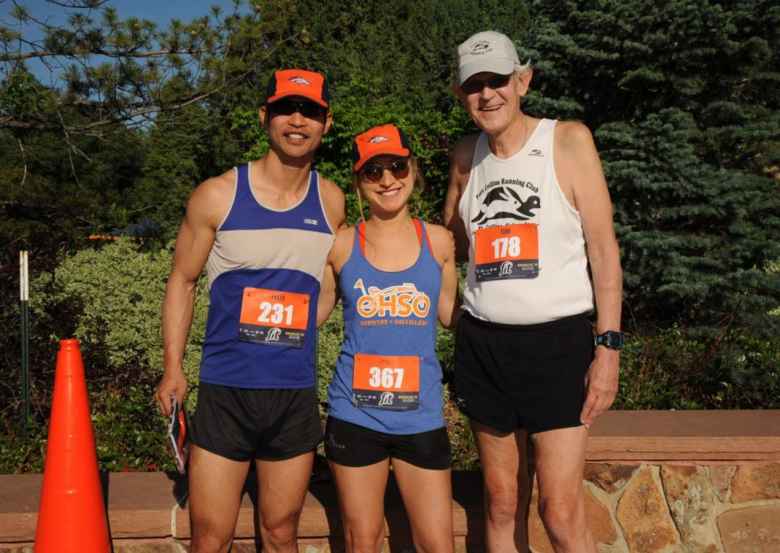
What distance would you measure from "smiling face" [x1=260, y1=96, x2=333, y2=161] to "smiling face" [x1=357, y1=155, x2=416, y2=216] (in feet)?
0.73

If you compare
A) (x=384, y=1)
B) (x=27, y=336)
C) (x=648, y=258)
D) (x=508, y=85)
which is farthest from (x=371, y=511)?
(x=384, y=1)

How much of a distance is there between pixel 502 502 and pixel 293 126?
4.90ft

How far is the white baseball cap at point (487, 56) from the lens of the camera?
2459 mm

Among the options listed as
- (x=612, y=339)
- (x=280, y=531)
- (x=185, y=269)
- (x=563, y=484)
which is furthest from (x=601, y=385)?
(x=185, y=269)

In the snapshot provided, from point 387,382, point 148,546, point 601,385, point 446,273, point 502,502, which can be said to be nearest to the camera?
point 601,385

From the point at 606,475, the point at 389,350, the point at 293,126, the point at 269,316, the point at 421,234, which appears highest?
the point at 293,126

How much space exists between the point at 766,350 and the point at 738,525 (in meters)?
1.72

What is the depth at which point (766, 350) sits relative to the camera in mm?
4543

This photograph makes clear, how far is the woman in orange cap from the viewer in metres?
2.50

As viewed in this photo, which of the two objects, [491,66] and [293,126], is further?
[293,126]

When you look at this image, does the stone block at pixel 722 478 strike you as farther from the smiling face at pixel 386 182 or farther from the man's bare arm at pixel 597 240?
the smiling face at pixel 386 182

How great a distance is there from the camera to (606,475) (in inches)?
123

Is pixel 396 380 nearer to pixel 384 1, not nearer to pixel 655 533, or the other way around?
pixel 655 533

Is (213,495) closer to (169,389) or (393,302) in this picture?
(169,389)
